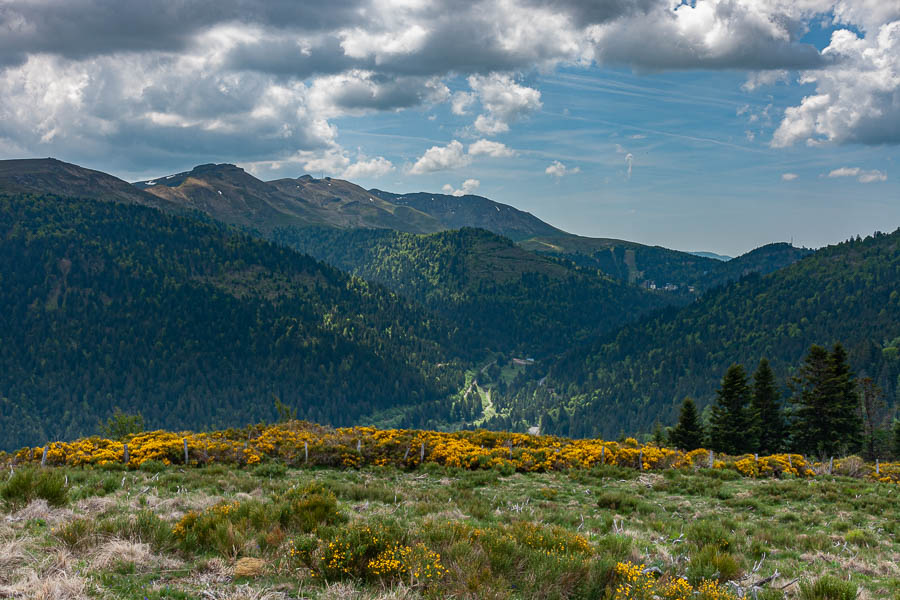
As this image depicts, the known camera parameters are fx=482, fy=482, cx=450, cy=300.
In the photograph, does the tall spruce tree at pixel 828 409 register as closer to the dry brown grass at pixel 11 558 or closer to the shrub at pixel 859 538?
the shrub at pixel 859 538

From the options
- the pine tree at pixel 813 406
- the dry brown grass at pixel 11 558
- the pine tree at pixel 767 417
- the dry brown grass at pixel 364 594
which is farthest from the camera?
the pine tree at pixel 767 417

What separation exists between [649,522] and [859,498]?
1119cm

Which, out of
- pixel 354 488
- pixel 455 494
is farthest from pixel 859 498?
pixel 354 488

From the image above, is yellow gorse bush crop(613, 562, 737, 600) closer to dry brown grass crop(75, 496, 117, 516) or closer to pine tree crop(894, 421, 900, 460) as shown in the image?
dry brown grass crop(75, 496, 117, 516)

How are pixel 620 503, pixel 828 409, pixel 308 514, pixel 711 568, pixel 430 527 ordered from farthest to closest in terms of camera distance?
1. pixel 828 409
2. pixel 620 503
3. pixel 308 514
4. pixel 430 527
5. pixel 711 568

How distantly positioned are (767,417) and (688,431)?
9.51 metres

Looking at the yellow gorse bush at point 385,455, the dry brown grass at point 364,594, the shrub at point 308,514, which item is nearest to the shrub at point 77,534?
the shrub at point 308,514

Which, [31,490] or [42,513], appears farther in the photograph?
[31,490]

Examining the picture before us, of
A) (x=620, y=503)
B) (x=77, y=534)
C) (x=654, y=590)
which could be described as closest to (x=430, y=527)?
(x=654, y=590)

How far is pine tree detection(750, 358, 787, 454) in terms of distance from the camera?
5486 centimetres

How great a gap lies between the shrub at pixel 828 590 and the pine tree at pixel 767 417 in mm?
53422

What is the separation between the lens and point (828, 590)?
850 cm

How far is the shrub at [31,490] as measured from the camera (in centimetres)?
1215

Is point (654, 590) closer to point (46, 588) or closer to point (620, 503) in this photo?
point (46, 588)
